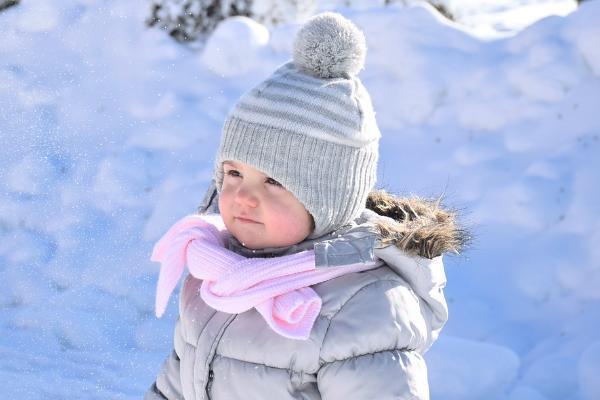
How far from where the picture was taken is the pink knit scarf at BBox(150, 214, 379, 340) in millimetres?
2090

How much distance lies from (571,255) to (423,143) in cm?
103

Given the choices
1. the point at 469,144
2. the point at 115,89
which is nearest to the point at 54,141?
the point at 115,89

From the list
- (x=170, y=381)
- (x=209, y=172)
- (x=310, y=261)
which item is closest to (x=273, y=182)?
(x=310, y=261)

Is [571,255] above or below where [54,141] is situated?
above

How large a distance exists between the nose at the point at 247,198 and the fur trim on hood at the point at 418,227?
0.95 ft

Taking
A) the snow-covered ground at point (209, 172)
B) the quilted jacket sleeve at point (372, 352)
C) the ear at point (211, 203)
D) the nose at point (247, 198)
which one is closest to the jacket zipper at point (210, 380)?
the quilted jacket sleeve at point (372, 352)

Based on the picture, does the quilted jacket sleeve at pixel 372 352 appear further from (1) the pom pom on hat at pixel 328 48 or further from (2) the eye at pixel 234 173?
(1) the pom pom on hat at pixel 328 48

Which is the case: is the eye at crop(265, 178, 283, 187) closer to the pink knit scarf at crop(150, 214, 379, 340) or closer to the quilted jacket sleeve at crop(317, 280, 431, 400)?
the pink knit scarf at crop(150, 214, 379, 340)

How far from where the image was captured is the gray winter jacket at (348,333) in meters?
2.06

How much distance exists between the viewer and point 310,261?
2.15 m

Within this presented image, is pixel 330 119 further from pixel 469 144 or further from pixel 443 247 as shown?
pixel 469 144

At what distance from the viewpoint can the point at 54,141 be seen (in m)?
5.25

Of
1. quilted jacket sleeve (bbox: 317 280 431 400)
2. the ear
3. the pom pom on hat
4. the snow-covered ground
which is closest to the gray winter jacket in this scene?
quilted jacket sleeve (bbox: 317 280 431 400)

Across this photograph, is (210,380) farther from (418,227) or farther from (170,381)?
(418,227)
